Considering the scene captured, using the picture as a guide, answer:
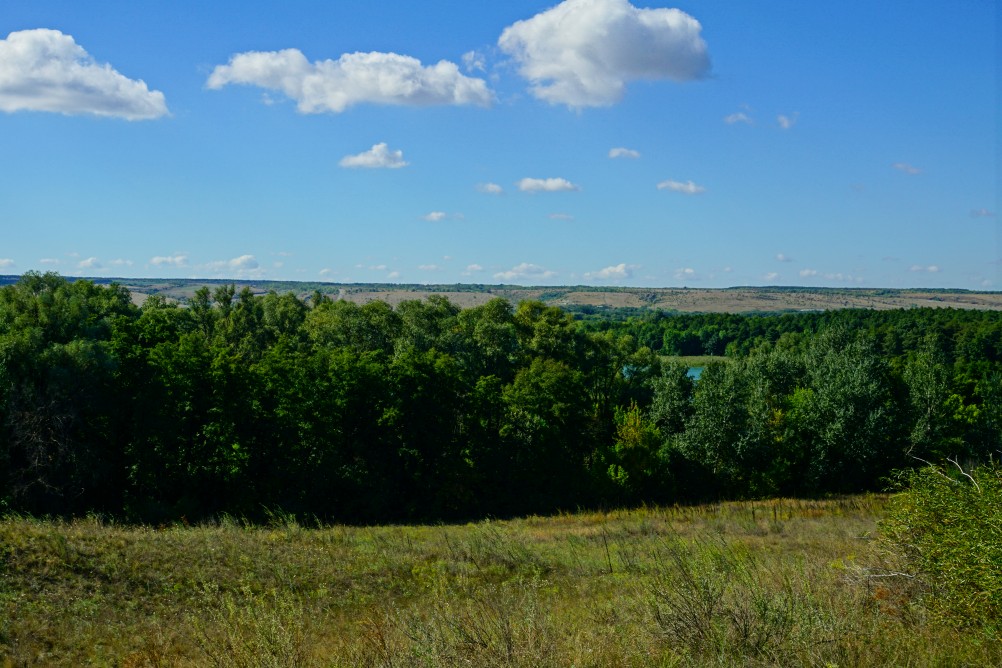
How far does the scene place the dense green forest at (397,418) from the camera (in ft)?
90.2

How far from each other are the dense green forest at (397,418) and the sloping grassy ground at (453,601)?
418 inches

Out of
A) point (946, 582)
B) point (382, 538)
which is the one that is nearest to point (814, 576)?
point (946, 582)

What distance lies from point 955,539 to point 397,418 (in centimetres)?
2956

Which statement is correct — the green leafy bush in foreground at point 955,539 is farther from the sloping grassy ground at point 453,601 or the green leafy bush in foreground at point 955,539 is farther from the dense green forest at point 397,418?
the dense green forest at point 397,418

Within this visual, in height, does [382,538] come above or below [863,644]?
below

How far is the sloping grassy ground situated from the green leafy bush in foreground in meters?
0.27

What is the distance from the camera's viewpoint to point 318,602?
13.1 m

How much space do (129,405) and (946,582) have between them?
29716 mm

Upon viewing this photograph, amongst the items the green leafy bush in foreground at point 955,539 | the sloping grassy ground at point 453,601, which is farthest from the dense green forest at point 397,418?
the green leafy bush in foreground at point 955,539

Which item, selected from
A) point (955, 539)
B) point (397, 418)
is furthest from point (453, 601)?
point (397, 418)

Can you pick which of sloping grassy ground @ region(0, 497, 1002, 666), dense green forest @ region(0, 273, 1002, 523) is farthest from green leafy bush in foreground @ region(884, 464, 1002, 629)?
dense green forest @ region(0, 273, 1002, 523)

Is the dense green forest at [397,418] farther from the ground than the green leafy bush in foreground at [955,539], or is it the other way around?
the green leafy bush in foreground at [955,539]

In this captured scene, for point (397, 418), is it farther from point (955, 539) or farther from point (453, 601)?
point (955, 539)

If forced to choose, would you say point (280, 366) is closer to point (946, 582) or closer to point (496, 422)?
point (496, 422)
